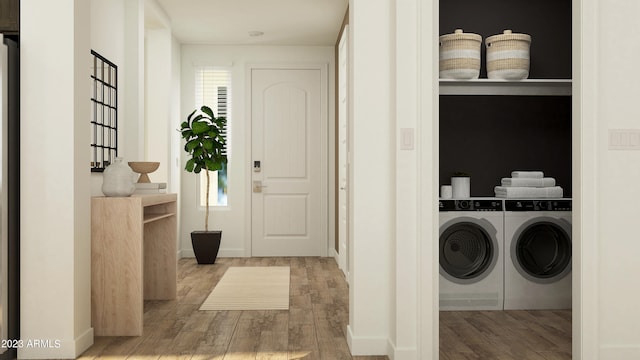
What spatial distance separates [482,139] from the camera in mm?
4625

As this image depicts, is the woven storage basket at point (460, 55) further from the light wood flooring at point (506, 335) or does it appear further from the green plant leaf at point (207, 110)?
the green plant leaf at point (207, 110)

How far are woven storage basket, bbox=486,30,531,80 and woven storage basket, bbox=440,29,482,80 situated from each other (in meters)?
0.13

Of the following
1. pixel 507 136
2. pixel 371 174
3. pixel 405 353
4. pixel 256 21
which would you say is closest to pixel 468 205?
pixel 507 136

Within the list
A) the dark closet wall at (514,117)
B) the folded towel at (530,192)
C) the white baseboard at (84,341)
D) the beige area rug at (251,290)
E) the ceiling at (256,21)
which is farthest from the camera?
the ceiling at (256,21)

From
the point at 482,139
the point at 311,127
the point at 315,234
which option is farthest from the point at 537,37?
the point at 315,234

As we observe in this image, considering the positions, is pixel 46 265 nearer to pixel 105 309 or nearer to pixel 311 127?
pixel 105 309

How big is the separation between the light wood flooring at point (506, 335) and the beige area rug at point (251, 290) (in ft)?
4.26

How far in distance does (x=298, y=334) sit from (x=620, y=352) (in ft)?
5.81

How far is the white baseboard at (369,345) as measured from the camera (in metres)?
3.15

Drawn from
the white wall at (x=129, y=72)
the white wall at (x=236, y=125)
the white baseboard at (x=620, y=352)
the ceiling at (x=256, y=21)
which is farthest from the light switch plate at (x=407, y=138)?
the white wall at (x=236, y=125)

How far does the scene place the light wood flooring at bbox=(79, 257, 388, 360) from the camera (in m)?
3.15

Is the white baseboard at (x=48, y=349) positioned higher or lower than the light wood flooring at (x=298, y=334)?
higher

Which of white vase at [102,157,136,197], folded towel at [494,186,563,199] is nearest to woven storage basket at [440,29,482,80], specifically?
folded towel at [494,186,563,199]

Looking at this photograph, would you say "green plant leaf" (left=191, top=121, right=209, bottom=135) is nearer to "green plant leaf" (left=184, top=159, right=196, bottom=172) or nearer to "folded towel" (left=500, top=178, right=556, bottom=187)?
"green plant leaf" (left=184, top=159, right=196, bottom=172)
